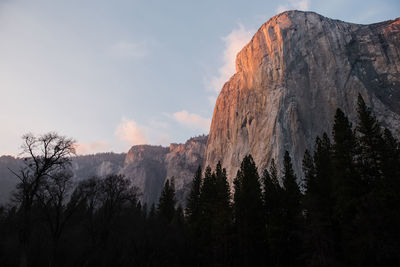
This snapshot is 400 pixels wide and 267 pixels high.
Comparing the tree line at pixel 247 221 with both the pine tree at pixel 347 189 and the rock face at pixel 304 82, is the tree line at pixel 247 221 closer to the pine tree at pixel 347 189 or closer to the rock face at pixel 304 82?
the pine tree at pixel 347 189

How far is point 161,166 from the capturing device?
547 ft

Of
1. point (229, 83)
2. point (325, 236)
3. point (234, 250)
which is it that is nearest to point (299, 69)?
point (229, 83)

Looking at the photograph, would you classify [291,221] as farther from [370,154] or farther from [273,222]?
[370,154]

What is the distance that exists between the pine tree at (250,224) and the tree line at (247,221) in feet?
0.43

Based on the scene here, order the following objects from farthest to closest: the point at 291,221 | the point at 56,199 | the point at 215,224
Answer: the point at 215,224
the point at 291,221
the point at 56,199

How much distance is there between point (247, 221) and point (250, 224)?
1.87ft

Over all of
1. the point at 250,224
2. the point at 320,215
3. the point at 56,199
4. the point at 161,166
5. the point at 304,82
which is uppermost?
the point at 304,82

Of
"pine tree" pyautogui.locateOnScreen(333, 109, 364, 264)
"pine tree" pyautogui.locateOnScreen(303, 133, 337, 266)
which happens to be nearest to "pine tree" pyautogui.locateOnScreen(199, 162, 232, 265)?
"pine tree" pyautogui.locateOnScreen(303, 133, 337, 266)

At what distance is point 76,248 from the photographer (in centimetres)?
2978

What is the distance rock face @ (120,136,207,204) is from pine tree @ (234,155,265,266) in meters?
89.9

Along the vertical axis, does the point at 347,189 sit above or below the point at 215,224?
above

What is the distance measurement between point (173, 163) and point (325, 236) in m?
127

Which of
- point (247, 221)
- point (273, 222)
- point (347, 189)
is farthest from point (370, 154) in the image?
point (247, 221)

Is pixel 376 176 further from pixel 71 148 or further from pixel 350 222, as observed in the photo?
pixel 71 148
